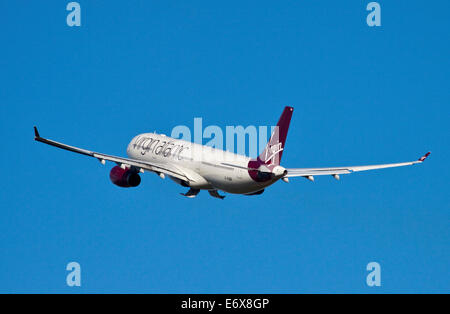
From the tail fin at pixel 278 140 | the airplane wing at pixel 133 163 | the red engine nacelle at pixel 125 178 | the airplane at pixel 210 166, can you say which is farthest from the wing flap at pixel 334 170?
the red engine nacelle at pixel 125 178

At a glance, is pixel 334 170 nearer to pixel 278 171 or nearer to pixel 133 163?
pixel 278 171

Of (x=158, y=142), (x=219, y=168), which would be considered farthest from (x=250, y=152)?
(x=158, y=142)

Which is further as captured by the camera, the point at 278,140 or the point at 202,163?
the point at 202,163

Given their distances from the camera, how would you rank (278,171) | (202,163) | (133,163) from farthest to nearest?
(133,163), (202,163), (278,171)

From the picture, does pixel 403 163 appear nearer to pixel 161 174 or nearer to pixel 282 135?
pixel 282 135

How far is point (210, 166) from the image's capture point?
90.1 m

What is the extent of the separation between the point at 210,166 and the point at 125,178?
28.8 feet

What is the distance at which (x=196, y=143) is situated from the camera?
313ft

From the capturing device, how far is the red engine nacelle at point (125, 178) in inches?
3738

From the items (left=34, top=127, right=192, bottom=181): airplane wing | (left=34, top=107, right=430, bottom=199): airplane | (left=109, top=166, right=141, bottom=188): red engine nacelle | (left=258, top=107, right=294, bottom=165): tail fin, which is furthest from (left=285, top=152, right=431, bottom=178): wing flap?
(left=109, top=166, right=141, bottom=188): red engine nacelle

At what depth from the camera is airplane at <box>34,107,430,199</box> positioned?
85062 millimetres

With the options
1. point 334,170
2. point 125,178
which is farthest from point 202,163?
Result: point 334,170

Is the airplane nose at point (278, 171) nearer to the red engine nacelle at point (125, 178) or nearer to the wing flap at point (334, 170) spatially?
the wing flap at point (334, 170)
